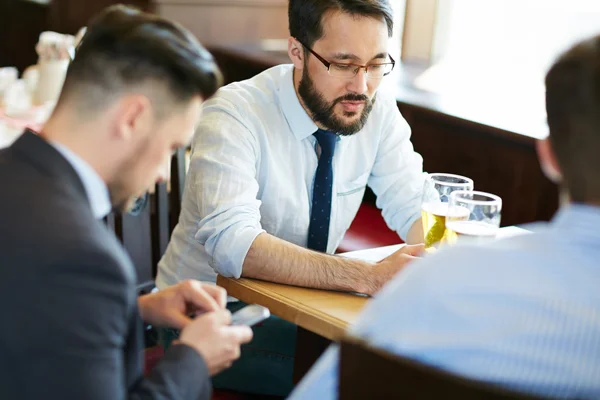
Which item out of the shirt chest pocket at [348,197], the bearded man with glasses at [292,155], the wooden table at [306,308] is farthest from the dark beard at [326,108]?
the wooden table at [306,308]

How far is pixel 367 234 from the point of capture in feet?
10.5

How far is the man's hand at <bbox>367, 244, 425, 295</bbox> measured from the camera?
1719mm

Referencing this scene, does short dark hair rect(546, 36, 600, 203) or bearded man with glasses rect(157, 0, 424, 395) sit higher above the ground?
short dark hair rect(546, 36, 600, 203)

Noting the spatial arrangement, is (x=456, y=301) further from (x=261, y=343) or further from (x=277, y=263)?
(x=261, y=343)

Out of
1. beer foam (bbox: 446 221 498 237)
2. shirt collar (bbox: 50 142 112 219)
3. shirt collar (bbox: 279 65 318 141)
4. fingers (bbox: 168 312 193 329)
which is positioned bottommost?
fingers (bbox: 168 312 193 329)

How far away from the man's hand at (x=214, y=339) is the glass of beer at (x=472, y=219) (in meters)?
0.58

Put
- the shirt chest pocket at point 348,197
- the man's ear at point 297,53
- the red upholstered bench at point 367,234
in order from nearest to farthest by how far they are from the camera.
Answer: the man's ear at point 297,53 < the shirt chest pocket at point 348,197 < the red upholstered bench at point 367,234

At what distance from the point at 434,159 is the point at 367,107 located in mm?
1277

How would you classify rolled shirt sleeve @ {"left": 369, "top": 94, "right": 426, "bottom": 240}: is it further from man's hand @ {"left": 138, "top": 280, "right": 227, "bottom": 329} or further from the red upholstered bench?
man's hand @ {"left": 138, "top": 280, "right": 227, "bottom": 329}

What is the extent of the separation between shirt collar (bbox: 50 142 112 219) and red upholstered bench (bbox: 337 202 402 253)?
1.89 meters

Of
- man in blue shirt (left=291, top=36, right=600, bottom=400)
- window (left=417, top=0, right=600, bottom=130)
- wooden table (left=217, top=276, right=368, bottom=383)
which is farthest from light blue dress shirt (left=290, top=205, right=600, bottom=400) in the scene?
window (left=417, top=0, right=600, bottom=130)

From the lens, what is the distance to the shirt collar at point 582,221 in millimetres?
982

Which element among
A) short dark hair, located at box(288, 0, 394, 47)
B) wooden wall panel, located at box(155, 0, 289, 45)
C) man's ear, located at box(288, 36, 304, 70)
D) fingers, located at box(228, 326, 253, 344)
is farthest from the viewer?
wooden wall panel, located at box(155, 0, 289, 45)

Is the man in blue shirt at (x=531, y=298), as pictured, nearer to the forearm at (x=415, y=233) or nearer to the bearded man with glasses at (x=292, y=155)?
the bearded man with glasses at (x=292, y=155)
